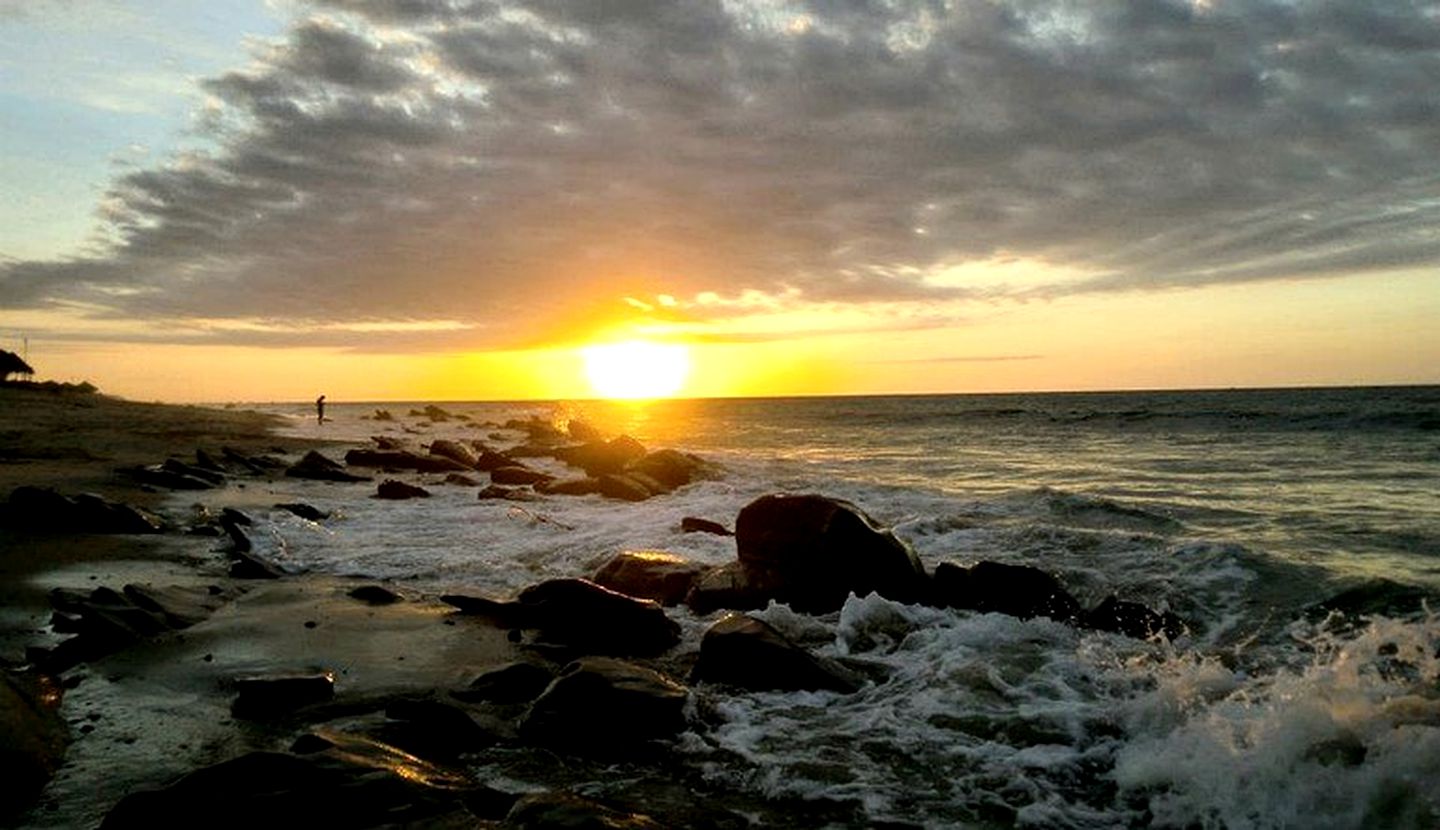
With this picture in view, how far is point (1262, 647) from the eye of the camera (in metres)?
8.73

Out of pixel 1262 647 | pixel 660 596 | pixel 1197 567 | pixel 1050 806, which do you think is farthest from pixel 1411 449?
pixel 1050 806

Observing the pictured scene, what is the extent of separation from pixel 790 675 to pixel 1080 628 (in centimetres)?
389

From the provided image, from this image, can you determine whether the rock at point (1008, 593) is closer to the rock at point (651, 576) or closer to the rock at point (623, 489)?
the rock at point (651, 576)

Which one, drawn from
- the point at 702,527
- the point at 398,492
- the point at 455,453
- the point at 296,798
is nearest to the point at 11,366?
the point at 455,453

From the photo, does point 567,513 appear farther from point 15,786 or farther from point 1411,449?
point 1411,449

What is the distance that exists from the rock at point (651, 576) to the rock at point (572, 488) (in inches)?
396

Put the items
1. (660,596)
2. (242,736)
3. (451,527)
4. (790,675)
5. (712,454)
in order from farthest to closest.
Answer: (712,454) → (451,527) → (660,596) → (790,675) → (242,736)

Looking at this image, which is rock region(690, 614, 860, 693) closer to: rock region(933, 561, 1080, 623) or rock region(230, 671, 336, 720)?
rock region(230, 671, 336, 720)

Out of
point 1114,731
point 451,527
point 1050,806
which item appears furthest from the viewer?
point 451,527

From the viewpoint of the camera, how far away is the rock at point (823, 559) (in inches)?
400

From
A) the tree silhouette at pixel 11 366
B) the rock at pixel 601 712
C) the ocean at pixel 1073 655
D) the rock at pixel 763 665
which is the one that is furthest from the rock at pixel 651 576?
the tree silhouette at pixel 11 366

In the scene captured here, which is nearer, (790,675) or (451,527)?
(790,675)

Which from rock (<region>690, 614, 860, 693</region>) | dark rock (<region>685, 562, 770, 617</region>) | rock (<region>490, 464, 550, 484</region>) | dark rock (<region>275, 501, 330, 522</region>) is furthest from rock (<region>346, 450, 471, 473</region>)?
rock (<region>690, 614, 860, 693</region>)

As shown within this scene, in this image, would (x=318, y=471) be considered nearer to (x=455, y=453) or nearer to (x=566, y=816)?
(x=455, y=453)
